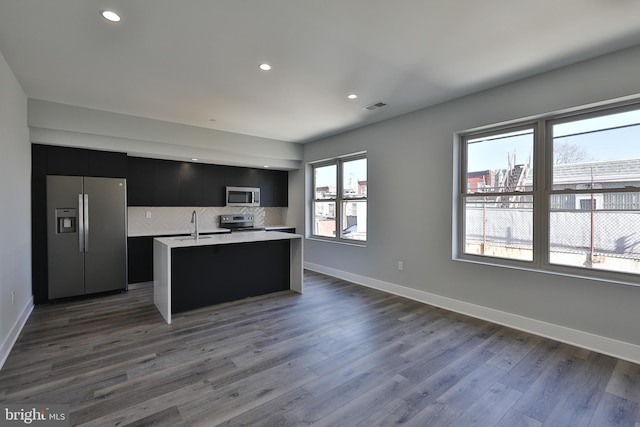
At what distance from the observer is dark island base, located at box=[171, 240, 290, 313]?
3705 millimetres

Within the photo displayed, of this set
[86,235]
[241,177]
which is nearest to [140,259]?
[86,235]

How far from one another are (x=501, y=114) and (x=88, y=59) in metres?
4.13

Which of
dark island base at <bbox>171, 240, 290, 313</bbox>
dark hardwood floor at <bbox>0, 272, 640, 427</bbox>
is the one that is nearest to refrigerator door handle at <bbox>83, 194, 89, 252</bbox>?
dark hardwood floor at <bbox>0, 272, 640, 427</bbox>

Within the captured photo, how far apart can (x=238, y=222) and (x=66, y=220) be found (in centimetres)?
277

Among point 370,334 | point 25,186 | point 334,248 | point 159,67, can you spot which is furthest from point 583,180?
point 25,186

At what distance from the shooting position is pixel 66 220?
4102 millimetres

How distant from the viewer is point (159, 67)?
286 centimetres

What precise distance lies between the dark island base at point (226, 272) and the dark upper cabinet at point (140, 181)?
6.37 ft

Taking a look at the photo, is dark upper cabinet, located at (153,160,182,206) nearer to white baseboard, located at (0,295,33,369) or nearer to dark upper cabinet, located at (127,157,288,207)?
dark upper cabinet, located at (127,157,288,207)

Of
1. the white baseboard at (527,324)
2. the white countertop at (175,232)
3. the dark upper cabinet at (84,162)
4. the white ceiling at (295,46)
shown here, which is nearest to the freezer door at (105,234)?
the dark upper cabinet at (84,162)

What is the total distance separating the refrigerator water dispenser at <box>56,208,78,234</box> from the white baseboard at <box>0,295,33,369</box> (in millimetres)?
921

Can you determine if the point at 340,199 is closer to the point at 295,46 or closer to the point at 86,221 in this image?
the point at 295,46

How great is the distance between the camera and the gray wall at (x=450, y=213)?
266 cm

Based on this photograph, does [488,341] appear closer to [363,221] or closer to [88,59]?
[363,221]
